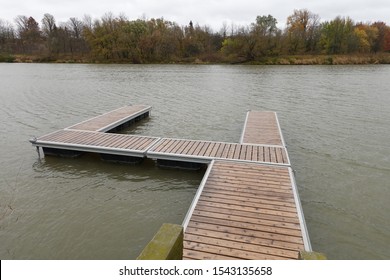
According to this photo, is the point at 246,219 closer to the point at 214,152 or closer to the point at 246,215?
the point at 246,215

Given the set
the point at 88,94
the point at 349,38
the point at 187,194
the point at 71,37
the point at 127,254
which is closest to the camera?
the point at 127,254

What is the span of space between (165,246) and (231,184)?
4.48m

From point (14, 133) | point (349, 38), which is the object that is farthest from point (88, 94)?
point (349, 38)

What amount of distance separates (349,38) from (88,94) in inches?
1918

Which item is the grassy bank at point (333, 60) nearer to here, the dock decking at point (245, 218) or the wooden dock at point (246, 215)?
the wooden dock at point (246, 215)

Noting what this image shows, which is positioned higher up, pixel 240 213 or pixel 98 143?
pixel 98 143

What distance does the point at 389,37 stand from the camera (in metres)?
53.2

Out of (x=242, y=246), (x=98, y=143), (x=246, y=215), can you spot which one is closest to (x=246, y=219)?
(x=246, y=215)

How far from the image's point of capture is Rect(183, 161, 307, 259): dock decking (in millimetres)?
4441

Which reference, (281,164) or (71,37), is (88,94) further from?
(71,37)

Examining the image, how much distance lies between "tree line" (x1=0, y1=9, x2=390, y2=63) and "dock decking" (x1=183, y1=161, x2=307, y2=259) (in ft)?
143

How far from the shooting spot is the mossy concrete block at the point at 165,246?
2141 mm

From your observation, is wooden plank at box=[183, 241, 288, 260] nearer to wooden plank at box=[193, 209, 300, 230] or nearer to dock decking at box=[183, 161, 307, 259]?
dock decking at box=[183, 161, 307, 259]

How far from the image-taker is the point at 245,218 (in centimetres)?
525
